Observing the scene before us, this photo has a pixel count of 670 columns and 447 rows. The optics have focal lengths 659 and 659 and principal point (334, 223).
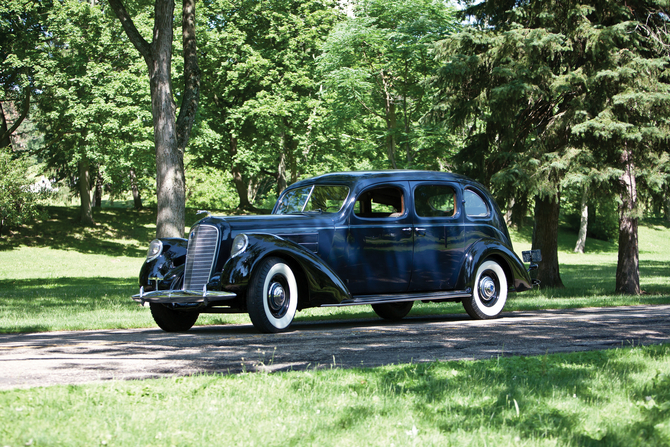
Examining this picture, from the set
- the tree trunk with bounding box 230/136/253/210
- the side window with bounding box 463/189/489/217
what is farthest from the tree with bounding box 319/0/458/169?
the side window with bounding box 463/189/489/217

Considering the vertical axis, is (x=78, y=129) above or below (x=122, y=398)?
above

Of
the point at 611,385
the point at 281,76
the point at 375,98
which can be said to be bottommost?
the point at 611,385

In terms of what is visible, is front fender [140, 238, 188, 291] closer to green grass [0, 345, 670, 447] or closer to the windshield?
the windshield

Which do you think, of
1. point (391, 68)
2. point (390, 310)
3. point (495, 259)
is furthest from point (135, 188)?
point (495, 259)

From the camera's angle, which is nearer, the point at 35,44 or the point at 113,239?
the point at 35,44

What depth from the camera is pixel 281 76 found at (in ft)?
122

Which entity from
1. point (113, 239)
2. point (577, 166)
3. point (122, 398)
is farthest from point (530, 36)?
point (113, 239)

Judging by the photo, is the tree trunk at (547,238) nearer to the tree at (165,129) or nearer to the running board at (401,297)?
the running board at (401,297)

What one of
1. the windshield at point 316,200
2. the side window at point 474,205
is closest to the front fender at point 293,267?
the windshield at point 316,200

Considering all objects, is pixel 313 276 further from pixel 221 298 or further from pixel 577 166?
pixel 577 166

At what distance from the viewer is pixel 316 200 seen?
30.8 ft

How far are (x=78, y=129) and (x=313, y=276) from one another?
29248 mm

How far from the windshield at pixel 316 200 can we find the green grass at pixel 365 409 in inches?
169

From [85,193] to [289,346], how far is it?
34.3 metres
